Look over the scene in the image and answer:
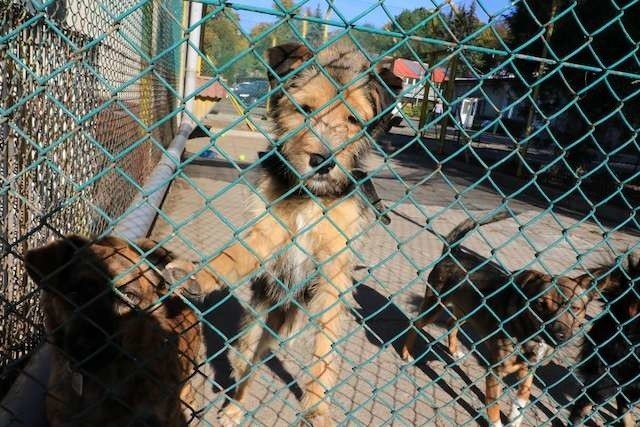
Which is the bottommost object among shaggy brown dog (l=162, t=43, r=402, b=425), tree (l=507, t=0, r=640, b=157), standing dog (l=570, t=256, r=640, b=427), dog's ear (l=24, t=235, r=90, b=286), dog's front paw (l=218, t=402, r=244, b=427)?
tree (l=507, t=0, r=640, b=157)

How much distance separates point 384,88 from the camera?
96.7 inches

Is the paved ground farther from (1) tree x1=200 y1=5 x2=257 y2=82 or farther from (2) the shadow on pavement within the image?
(1) tree x1=200 y1=5 x2=257 y2=82

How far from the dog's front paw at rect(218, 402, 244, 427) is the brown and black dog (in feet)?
2.28

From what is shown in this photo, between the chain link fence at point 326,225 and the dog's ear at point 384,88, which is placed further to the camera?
the dog's ear at point 384,88

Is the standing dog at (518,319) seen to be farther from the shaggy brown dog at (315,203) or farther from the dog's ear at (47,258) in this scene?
the dog's ear at (47,258)

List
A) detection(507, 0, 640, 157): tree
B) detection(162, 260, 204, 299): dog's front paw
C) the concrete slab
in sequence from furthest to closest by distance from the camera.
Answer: detection(507, 0, 640, 157): tree, the concrete slab, detection(162, 260, 204, 299): dog's front paw

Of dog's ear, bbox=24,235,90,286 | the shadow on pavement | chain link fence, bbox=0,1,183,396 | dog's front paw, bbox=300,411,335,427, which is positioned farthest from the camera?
the shadow on pavement

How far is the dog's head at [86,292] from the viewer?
196 centimetres

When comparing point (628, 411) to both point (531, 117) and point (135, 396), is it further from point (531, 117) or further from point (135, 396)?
point (531, 117)

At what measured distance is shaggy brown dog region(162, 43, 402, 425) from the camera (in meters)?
2.46

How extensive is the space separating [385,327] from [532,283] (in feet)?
4.67

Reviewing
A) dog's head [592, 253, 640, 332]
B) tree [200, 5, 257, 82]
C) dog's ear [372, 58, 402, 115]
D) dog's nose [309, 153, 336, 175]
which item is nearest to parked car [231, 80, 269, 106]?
tree [200, 5, 257, 82]

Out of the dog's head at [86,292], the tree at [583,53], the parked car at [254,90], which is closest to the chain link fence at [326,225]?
the dog's head at [86,292]

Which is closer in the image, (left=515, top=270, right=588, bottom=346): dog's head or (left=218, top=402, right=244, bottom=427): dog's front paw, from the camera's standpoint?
(left=218, top=402, right=244, bottom=427): dog's front paw
